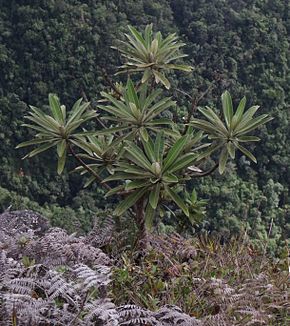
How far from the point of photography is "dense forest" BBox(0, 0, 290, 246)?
18.4 m

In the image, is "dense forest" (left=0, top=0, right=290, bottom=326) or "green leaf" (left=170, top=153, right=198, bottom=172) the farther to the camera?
"green leaf" (left=170, top=153, right=198, bottom=172)

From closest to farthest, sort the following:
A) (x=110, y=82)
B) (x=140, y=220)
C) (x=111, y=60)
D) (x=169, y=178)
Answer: (x=169, y=178), (x=140, y=220), (x=110, y=82), (x=111, y=60)

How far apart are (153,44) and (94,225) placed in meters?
0.89

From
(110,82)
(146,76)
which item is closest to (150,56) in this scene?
Result: (146,76)

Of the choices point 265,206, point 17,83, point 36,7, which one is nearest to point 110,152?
point 265,206

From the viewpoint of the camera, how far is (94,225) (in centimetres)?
231

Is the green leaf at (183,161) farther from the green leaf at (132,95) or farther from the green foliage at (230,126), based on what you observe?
the green leaf at (132,95)

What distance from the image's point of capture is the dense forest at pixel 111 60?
18375 mm

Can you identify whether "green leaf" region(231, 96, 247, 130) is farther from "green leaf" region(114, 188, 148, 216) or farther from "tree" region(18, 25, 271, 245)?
"green leaf" region(114, 188, 148, 216)

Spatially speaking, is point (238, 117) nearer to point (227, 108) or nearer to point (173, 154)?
point (227, 108)

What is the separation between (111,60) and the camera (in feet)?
71.1

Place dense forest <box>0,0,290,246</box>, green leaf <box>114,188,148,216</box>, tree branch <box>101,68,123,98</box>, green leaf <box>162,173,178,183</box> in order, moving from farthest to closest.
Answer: dense forest <box>0,0,290,246</box> < tree branch <box>101,68,123,98</box> < green leaf <box>114,188,148,216</box> < green leaf <box>162,173,178,183</box>

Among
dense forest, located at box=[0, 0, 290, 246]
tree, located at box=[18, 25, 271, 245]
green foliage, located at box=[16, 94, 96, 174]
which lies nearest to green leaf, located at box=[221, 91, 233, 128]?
tree, located at box=[18, 25, 271, 245]

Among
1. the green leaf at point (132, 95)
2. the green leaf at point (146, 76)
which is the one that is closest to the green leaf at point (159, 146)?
the green leaf at point (132, 95)
